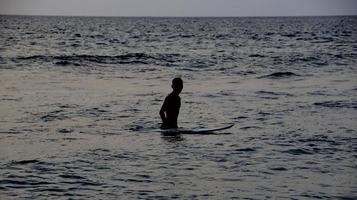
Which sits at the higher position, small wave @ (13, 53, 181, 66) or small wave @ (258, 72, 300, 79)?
small wave @ (13, 53, 181, 66)

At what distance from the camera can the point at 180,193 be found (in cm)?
672

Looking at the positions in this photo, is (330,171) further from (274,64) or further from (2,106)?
(274,64)

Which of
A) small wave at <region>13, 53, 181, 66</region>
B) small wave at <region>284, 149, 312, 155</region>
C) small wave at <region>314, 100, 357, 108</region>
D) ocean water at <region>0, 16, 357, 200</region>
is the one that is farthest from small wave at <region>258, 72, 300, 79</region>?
small wave at <region>284, 149, 312, 155</region>

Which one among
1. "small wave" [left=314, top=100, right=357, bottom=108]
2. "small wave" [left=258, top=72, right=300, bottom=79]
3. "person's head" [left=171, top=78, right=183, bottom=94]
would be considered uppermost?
"person's head" [left=171, top=78, right=183, bottom=94]

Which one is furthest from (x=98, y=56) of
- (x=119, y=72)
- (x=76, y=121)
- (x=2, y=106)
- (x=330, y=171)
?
(x=330, y=171)

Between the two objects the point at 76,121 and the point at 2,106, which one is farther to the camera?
the point at 2,106

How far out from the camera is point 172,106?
35.6 feet

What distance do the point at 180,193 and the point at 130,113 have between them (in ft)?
23.2

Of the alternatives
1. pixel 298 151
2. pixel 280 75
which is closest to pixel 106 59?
pixel 280 75

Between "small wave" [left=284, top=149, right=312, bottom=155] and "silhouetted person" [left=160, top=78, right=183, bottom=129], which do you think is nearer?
"small wave" [left=284, top=149, right=312, bottom=155]

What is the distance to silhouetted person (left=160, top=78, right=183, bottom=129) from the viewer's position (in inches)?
425

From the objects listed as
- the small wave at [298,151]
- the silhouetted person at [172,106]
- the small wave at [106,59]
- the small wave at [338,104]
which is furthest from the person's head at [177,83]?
the small wave at [106,59]

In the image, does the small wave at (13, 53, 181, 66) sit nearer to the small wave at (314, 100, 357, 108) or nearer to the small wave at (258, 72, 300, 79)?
the small wave at (258, 72, 300, 79)

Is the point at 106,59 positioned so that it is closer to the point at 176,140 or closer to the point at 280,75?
the point at 280,75
